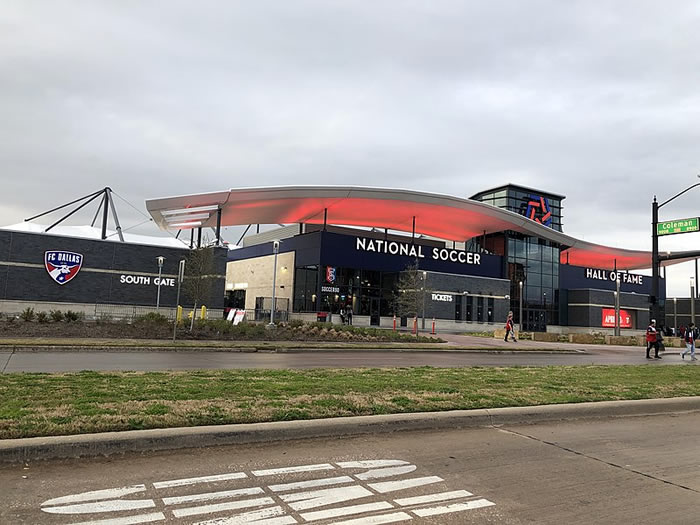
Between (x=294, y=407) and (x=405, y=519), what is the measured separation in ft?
10.9

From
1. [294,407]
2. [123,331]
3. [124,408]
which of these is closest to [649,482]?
[294,407]

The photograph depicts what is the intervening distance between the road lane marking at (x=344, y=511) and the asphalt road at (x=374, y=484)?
0.02 m

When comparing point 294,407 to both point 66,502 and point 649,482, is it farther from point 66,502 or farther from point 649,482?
point 649,482

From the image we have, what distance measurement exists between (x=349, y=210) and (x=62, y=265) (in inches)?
937

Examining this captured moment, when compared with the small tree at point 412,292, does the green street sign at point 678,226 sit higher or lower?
higher

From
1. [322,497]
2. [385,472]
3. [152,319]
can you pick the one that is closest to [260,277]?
[152,319]

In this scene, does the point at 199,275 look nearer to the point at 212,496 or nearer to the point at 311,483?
the point at 311,483

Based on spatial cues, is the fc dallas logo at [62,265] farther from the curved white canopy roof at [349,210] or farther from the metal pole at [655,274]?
the metal pole at [655,274]

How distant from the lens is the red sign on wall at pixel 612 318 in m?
62.5

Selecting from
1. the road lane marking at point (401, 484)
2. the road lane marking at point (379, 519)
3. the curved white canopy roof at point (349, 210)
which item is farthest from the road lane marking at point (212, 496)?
the curved white canopy roof at point (349, 210)

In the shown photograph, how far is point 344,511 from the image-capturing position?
165 inches

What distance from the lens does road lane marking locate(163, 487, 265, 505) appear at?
4.28 metres

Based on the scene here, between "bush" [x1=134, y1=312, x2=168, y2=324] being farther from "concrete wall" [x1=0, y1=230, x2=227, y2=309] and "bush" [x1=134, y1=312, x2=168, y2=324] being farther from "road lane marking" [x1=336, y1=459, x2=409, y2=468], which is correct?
"road lane marking" [x1=336, y1=459, x2=409, y2=468]

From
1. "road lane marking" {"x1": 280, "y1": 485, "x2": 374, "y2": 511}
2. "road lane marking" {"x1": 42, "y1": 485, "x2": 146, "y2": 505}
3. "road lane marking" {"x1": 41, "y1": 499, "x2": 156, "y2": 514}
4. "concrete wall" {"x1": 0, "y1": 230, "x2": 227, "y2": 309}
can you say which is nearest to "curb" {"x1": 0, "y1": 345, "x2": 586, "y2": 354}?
"road lane marking" {"x1": 42, "y1": 485, "x2": 146, "y2": 505}
